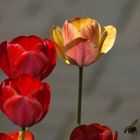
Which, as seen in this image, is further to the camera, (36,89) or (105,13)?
(105,13)

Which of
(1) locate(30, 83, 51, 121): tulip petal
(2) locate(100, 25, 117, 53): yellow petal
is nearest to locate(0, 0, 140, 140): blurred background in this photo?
(2) locate(100, 25, 117, 53): yellow petal

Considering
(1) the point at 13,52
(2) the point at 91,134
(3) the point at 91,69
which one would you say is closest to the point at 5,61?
(1) the point at 13,52

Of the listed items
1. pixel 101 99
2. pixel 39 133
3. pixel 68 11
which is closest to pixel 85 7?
pixel 68 11

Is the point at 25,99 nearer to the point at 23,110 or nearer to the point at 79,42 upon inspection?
the point at 23,110

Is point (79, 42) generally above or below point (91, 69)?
below

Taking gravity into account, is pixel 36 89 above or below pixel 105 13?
below

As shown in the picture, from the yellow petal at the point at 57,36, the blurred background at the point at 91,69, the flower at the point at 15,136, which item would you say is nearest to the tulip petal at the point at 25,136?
the flower at the point at 15,136

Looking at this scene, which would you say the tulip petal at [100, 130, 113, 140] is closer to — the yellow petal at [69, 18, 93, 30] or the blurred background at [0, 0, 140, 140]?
the yellow petal at [69, 18, 93, 30]

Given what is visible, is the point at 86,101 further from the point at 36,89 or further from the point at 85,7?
the point at 36,89
